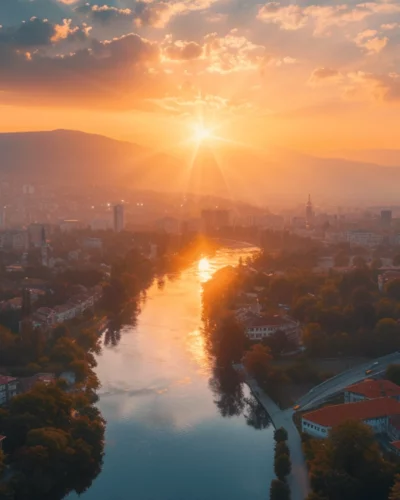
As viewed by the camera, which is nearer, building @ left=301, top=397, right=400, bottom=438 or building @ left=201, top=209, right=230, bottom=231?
building @ left=301, top=397, right=400, bottom=438

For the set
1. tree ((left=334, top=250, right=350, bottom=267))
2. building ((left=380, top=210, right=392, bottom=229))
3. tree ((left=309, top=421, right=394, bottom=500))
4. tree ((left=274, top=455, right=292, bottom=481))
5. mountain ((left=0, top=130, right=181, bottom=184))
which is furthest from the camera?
mountain ((left=0, top=130, right=181, bottom=184))

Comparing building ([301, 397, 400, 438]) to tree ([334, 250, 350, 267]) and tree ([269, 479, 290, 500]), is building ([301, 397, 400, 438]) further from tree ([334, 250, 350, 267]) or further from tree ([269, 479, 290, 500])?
tree ([334, 250, 350, 267])

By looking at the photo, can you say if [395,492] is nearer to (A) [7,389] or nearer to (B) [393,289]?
(A) [7,389]

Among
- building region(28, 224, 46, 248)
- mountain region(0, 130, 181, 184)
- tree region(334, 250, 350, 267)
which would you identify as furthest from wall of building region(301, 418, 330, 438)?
mountain region(0, 130, 181, 184)

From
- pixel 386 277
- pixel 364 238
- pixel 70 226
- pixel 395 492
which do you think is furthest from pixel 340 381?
pixel 70 226

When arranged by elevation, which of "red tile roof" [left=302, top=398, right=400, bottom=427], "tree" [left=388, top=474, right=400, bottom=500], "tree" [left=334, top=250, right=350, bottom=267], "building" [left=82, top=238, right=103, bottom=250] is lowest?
"tree" [left=388, top=474, right=400, bottom=500]
